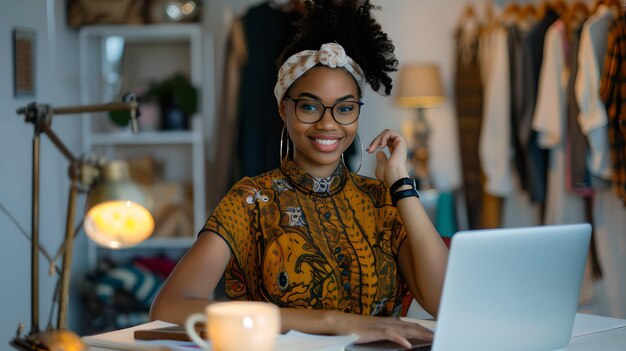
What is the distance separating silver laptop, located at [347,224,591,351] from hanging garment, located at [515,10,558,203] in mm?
2824

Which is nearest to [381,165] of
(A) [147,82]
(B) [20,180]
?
(B) [20,180]

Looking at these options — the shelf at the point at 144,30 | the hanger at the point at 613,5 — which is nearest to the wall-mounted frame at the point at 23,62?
the shelf at the point at 144,30

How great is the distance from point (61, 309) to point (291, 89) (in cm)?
97

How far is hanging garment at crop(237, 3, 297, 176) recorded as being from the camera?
443 cm

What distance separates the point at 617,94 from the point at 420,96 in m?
1.10

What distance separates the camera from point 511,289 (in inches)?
54.3

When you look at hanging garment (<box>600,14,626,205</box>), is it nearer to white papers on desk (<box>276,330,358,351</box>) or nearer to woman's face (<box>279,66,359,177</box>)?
woman's face (<box>279,66,359,177</box>)

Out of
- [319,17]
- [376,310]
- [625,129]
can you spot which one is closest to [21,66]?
[319,17]

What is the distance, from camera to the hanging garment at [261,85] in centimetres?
443

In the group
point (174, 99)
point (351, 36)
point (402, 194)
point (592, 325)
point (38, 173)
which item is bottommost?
point (592, 325)

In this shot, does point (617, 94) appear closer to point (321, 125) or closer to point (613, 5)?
point (613, 5)

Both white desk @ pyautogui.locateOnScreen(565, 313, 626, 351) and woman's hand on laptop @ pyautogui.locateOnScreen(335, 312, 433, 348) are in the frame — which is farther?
white desk @ pyautogui.locateOnScreen(565, 313, 626, 351)

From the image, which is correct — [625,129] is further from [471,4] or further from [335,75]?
[335,75]

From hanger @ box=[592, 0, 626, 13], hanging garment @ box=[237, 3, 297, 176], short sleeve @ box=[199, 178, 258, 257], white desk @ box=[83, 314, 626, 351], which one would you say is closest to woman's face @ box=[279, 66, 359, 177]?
short sleeve @ box=[199, 178, 258, 257]
